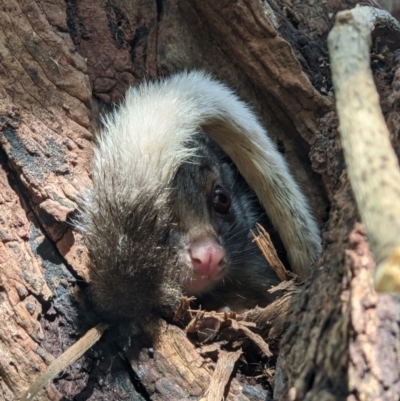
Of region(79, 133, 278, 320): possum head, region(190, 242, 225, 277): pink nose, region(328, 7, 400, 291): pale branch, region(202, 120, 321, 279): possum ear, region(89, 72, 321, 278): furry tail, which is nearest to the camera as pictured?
region(328, 7, 400, 291): pale branch

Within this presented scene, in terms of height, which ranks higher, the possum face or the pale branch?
the pale branch

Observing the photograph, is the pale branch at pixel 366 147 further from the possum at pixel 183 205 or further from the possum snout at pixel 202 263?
the possum snout at pixel 202 263

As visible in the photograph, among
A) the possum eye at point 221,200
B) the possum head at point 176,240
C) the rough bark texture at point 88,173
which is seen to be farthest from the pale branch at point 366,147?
the possum eye at point 221,200

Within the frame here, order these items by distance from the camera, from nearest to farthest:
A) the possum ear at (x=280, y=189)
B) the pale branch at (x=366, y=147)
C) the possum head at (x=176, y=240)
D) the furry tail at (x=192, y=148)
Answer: the pale branch at (x=366, y=147), the possum head at (x=176, y=240), the furry tail at (x=192, y=148), the possum ear at (x=280, y=189)

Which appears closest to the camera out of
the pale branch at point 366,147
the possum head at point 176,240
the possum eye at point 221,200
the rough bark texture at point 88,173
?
the pale branch at point 366,147

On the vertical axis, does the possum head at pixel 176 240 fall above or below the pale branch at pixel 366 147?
below

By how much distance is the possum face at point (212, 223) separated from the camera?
2564mm

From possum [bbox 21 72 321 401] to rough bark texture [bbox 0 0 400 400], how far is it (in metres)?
0.10

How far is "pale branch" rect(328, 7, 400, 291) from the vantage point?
2.82 ft

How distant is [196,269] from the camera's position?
2535 mm

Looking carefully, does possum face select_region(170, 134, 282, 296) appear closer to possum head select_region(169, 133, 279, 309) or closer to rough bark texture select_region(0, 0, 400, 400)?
possum head select_region(169, 133, 279, 309)

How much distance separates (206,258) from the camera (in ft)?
8.31

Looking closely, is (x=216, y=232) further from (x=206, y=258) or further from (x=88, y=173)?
(x=88, y=173)

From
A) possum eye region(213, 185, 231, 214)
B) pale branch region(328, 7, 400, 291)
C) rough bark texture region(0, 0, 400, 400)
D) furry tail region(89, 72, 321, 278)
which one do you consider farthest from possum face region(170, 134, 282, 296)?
pale branch region(328, 7, 400, 291)
